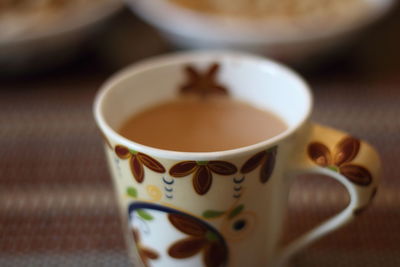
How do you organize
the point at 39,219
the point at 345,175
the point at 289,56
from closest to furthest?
the point at 345,175 < the point at 39,219 < the point at 289,56

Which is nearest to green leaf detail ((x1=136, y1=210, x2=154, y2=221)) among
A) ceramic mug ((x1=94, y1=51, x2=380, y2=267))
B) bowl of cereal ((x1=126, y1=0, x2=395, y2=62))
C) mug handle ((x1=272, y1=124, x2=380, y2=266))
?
ceramic mug ((x1=94, y1=51, x2=380, y2=267))

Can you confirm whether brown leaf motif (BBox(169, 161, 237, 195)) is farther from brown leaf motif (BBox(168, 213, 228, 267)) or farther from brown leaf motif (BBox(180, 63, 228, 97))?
brown leaf motif (BBox(180, 63, 228, 97))

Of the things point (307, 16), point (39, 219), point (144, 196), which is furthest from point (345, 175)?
point (307, 16)

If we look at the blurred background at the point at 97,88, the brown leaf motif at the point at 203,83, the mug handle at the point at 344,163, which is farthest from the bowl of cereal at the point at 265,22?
the mug handle at the point at 344,163

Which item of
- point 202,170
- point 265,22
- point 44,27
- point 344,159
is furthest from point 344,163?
point 44,27

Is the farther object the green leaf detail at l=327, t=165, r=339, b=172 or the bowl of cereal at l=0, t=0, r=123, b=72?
the bowl of cereal at l=0, t=0, r=123, b=72

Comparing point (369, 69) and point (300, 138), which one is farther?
point (369, 69)

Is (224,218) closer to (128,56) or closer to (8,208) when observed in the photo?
(8,208)
